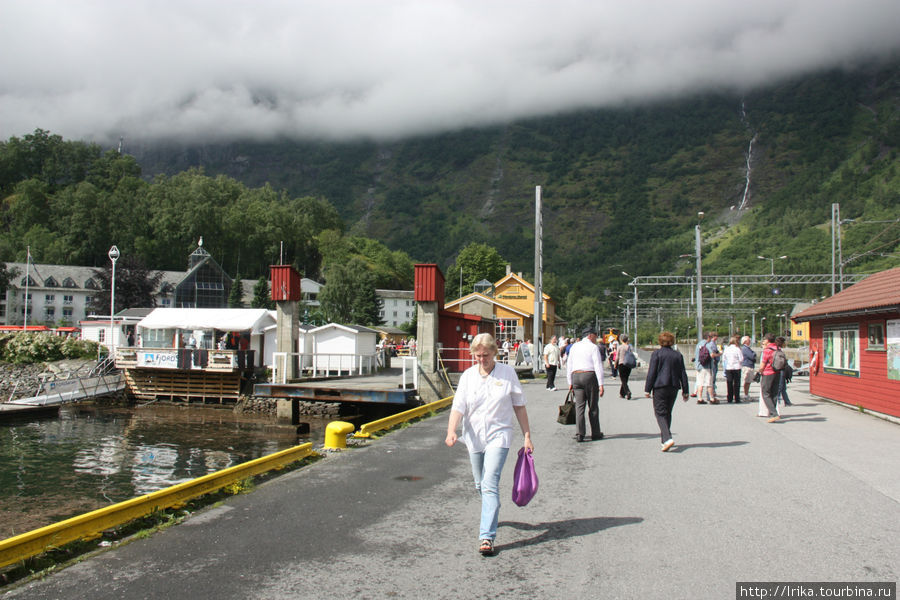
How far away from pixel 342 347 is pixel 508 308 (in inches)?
1115

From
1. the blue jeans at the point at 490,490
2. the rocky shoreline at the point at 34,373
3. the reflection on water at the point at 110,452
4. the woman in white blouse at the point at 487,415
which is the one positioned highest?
the woman in white blouse at the point at 487,415

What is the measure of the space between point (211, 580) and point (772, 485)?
6174 mm

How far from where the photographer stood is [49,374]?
41719 mm

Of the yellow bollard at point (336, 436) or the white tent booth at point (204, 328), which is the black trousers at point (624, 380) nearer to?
the yellow bollard at point (336, 436)

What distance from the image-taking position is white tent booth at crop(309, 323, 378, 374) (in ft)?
102

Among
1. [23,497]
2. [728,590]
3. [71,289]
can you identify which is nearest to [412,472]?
[728,590]

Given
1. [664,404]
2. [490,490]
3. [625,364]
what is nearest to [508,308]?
[625,364]

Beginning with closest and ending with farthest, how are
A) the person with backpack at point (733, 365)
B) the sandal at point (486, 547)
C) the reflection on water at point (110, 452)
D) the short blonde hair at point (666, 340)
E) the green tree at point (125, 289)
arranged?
the sandal at point (486, 547)
the short blonde hair at point (666, 340)
the reflection on water at point (110, 452)
the person with backpack at point (733, 365)
the green tree at point (125, 289)

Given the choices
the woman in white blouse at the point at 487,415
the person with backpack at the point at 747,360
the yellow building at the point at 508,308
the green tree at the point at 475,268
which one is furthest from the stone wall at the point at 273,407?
the green tree at the point at 475,268

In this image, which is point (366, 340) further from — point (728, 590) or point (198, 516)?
point (728, 590)

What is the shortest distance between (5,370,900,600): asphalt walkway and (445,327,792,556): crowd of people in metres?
0.60

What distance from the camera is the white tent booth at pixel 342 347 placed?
1226 inches

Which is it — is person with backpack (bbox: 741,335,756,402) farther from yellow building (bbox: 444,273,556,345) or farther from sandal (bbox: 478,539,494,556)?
yellow building (bbox: 444,273,556,345)

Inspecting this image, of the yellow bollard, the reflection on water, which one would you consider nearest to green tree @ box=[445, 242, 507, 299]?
the reflection on water
